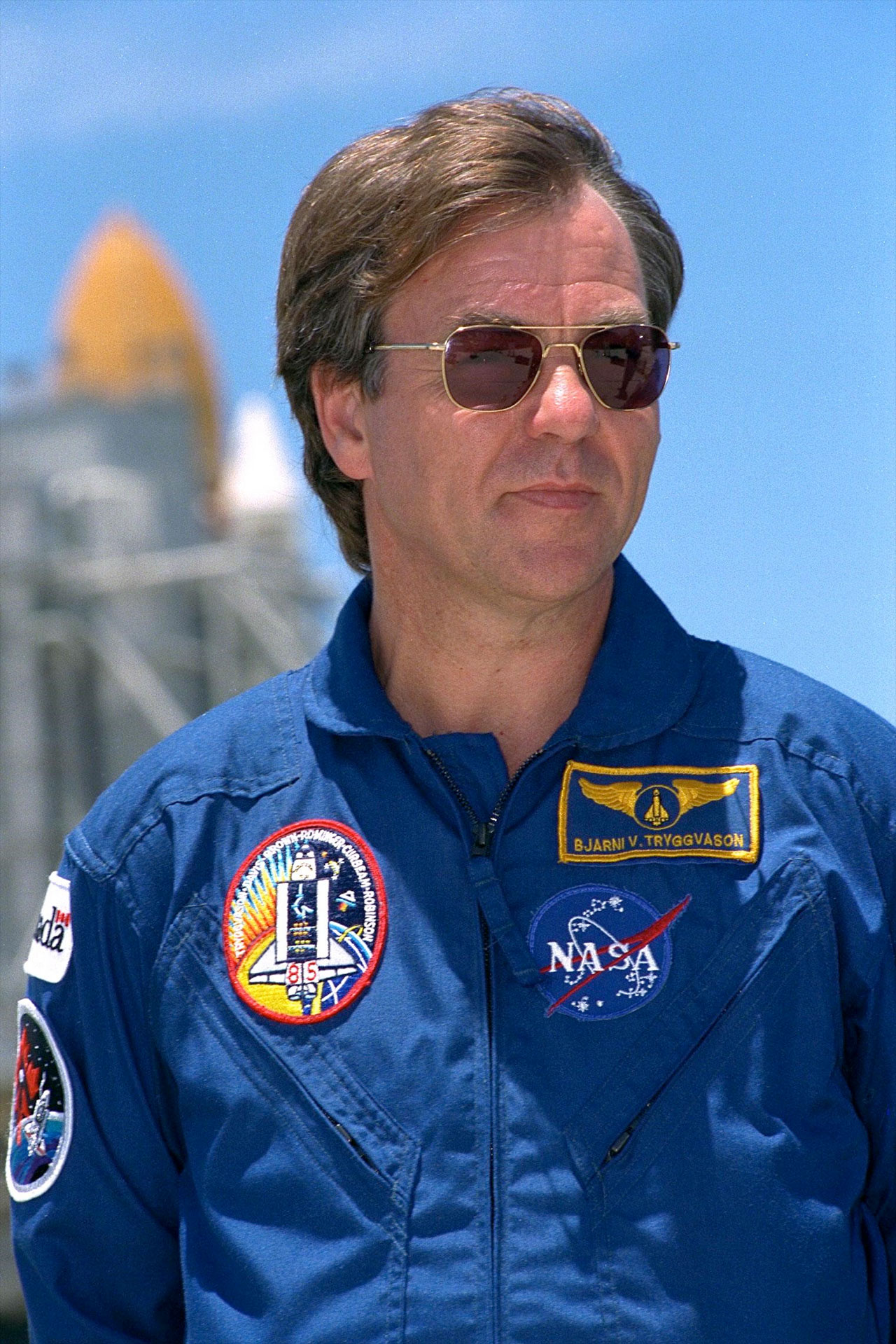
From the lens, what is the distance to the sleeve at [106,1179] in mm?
2725

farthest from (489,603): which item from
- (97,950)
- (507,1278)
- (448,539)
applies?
(507,1278)

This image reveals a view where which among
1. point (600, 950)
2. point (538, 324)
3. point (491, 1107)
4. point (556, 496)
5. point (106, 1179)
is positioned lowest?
point (106, 1179)

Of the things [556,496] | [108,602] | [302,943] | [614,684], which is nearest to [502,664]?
[614,684]

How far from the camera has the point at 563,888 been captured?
102 inches

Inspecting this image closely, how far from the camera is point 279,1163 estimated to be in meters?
2.54

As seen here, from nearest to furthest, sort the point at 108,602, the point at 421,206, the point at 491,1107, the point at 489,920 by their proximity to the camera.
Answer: the point at 491,1107
the point at 489,920
the point at 421,206
the point at 108,602

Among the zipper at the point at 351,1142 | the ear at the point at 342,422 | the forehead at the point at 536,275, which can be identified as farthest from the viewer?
the ear at the point at 342,422

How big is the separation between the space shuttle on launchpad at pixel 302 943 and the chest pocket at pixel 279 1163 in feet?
0.20

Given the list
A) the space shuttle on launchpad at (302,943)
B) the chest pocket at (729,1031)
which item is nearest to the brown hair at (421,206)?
the space shuttle on launchpad at (302,943)

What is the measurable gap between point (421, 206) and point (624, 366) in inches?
15.1

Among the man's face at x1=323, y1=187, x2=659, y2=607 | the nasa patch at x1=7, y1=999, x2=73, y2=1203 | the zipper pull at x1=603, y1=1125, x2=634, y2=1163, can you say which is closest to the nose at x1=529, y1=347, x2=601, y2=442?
the man's face at x1=323, y1=187, x2=659, y2=607

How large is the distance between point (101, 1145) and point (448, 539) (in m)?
1.01

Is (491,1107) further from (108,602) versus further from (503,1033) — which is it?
(108,602)

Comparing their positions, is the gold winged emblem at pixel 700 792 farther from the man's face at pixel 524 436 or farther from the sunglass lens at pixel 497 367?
the sunglass lens at pixel 497 367
